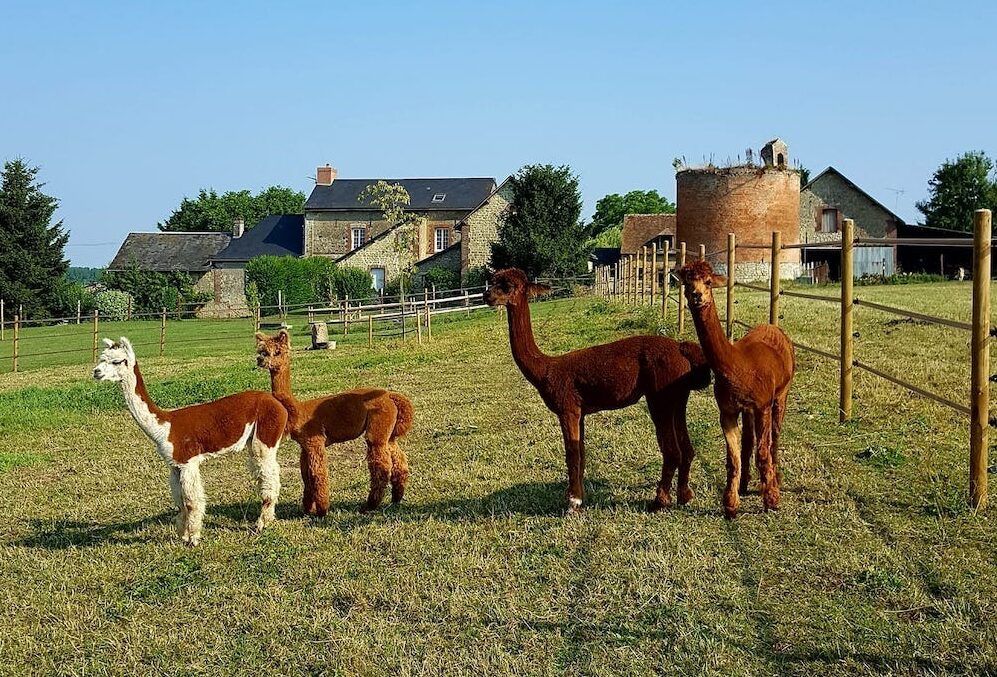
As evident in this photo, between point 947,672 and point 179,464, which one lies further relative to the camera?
point 179,464

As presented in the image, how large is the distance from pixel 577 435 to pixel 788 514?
1494 mm

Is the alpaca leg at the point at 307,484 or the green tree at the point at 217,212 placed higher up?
the green tree at the point at 217,212

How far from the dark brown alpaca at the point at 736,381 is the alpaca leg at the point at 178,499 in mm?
3724

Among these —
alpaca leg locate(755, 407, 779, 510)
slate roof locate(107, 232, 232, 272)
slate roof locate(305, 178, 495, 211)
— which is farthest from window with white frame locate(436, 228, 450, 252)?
alpaca leg locate(755, 407, 779, 510)

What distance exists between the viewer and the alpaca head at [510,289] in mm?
7031

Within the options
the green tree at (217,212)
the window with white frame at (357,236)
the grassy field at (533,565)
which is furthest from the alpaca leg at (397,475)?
the green tree at (217,212)

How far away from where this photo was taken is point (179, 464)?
23.1 ft

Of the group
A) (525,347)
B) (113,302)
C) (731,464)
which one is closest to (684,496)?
(731,464)

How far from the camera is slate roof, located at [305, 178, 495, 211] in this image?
60.6m

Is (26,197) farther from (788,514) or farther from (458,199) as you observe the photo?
(788,514)

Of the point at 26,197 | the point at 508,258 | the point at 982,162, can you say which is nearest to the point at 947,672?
the point at 508,258

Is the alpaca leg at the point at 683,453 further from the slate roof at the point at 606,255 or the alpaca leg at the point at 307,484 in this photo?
the slate roof at the point at 606,255

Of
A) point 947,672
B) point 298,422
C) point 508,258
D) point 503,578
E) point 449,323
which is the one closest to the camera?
point 947,672

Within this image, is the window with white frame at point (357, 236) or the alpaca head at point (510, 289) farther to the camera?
the window with white frame at point (357, 236)
